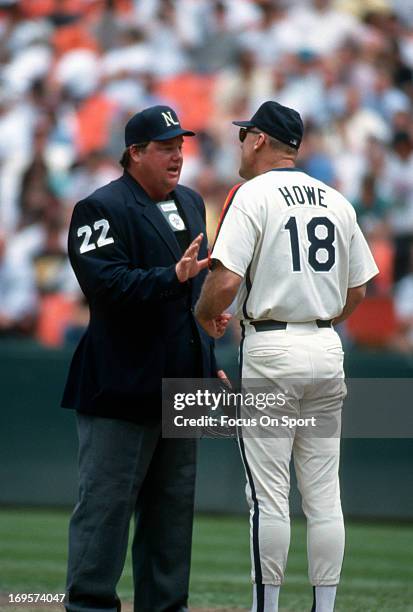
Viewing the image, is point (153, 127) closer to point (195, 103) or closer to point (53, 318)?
point (53, 318)

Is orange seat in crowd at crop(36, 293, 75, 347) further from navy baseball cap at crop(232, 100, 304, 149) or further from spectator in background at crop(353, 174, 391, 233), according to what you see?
navy baseball cap at crop(232, 100, 304, 149)

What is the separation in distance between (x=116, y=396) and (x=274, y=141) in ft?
3.90

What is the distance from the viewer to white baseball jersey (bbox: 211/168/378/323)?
14.1 ft

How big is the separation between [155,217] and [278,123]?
63 centimetres

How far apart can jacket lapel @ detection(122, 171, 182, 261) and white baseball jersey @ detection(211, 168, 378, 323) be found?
1.19 ft

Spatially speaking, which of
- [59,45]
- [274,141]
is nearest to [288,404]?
[274,141]

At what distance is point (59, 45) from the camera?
41.9ft

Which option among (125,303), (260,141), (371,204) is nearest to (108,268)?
(125,303)

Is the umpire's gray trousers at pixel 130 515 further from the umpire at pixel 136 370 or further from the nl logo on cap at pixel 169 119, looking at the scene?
the nl logo on cap at pixel 169 119

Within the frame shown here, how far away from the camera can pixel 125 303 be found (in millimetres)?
4398

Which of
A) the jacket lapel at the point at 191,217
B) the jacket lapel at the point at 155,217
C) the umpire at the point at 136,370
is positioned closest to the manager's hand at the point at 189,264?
the umpire at the point at 136,370

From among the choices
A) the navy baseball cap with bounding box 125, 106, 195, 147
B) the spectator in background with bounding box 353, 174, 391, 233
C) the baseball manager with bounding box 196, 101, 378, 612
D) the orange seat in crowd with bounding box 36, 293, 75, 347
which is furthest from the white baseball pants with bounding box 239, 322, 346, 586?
the spectator in background with bounding box 353, 174, 391, 233

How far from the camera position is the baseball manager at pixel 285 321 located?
4.26 m

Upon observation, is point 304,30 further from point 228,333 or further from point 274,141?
point 274,141
